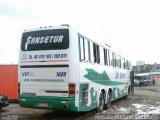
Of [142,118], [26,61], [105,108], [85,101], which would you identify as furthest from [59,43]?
[105,108]

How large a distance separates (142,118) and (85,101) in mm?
2305

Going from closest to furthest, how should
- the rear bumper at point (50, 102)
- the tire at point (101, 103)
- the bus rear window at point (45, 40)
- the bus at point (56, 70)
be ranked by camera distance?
1. the rear bumper at point (50, 102)
2. the bus at point (56, 70)
3. the bus rear window at point (45, 40)
4. the tire at point (101, 103)

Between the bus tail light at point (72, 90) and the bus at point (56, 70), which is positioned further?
the bus at point (56, 70)

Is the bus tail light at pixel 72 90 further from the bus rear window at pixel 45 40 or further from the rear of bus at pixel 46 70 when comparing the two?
the bus rear window at pixel 45 40

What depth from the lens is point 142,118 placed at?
13.1 meters

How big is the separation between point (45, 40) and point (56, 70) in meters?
1.23

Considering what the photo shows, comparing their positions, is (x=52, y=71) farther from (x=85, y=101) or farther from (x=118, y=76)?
A: (x=118, y=76)

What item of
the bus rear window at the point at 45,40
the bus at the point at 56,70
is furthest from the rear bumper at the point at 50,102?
the bus rear window at the point at 45,40

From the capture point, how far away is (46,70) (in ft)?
40.7

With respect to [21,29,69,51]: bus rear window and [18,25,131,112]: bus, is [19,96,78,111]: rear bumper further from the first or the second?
[21,29,69,51]: bus rear window

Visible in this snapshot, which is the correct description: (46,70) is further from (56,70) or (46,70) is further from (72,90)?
(72,90)

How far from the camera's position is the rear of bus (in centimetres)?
1205

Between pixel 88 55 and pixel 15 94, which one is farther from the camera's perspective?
pixel 15 94

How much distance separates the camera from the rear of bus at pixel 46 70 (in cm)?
1205
